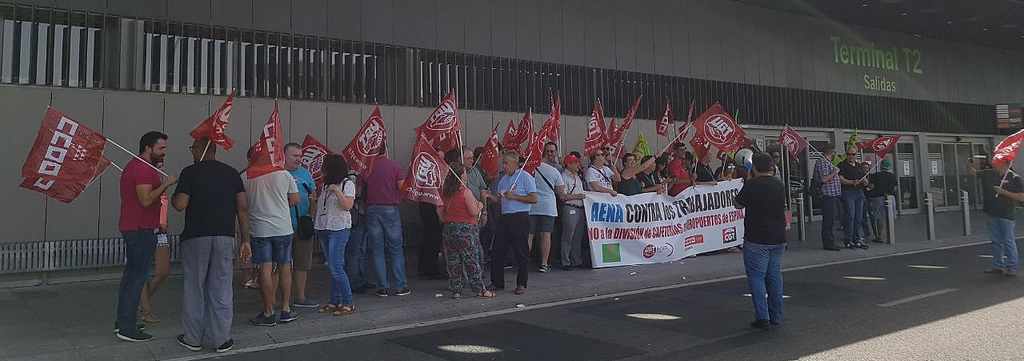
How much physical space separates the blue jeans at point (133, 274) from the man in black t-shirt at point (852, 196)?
39.2ft

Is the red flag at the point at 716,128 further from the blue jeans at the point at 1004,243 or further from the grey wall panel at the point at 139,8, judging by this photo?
the grey wall panel at the point at 139,8

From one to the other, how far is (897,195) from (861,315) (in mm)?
17729

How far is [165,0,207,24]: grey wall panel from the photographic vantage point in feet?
33.7

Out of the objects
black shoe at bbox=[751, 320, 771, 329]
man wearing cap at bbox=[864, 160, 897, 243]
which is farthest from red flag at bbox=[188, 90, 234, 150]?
man wearing cap at bbox=[864, 160, 897, 243]

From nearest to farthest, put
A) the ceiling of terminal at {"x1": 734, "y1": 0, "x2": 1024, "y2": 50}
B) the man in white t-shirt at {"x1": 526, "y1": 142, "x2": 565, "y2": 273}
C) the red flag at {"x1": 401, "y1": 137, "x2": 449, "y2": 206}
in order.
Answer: the red flag at {"x1": 401, "y1": 137, "x2": 449, "y2": 206} → the man in white t-shirt at {"x1": 526, "y1": 142, "x2": 565, "y2": 273} → the ceiling of terminal at {"x1": 734, "y1": 0, "x2": 1024, "y2": 50}

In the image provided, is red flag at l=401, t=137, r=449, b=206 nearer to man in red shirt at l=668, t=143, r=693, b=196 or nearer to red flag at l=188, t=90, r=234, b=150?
red flag at l=188, t=90, r=234, b=150

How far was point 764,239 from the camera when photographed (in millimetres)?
6395

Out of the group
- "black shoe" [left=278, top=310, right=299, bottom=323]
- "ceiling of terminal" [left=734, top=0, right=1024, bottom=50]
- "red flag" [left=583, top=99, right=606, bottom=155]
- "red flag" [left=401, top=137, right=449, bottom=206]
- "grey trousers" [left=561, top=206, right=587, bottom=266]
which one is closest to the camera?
"black shoe" [left=278, top=310, right=299, bottom=323]

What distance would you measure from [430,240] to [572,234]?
91.4 inches

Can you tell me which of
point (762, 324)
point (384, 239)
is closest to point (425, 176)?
point (384, 239)

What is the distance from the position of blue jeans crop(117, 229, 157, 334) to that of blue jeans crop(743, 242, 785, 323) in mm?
5870

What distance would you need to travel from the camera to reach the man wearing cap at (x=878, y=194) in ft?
44.1

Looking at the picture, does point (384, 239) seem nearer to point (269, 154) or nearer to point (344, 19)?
point (269, 154)

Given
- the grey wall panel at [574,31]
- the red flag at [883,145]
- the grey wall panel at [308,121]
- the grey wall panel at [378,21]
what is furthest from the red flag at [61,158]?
the red flag at [883,145]
